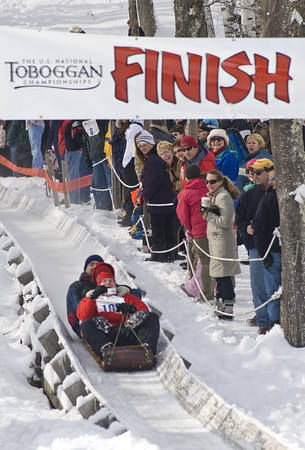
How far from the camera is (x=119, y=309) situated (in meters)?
8.59

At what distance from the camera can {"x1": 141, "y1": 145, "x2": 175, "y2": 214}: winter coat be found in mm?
11344

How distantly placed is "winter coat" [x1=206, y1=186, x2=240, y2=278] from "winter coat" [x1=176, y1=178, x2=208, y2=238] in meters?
0.43

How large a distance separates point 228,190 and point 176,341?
1.89 metres

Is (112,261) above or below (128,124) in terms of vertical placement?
below

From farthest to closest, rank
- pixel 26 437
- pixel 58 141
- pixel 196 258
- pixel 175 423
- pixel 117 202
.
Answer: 1. pixel 58 141
2. pixel 117 202
3. pixel 196 258
4. pixel 175 423
5. pixel 26 437

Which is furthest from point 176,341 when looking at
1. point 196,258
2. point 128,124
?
point 128,124

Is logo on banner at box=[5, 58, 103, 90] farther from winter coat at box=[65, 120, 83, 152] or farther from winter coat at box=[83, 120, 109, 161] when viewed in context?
winter coat at box=[65, 120, 83, 152]

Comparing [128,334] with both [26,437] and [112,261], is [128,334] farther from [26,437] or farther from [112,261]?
[112,261]

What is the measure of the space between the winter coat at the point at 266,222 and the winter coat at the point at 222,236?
0.63 m

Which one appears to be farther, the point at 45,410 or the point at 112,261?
the point at 112,261

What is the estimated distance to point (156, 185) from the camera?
37.5 feet

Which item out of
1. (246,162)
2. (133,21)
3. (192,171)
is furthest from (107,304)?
(133,21)

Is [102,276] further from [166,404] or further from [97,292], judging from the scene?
[166,404]

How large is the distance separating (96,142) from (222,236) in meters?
5.87
